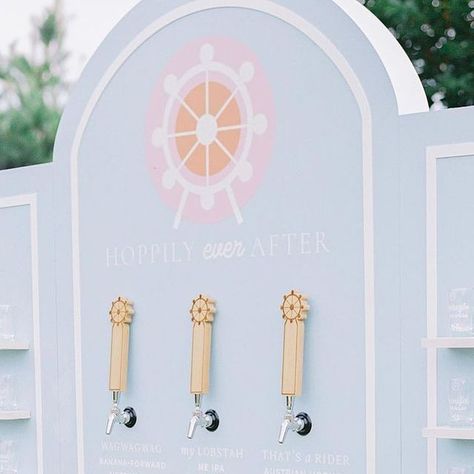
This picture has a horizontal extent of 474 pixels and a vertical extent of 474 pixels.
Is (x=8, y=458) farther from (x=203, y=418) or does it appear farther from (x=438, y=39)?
(x=438, y=39)

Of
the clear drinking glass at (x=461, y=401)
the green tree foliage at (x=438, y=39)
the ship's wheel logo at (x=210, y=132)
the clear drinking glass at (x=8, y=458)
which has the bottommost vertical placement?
the clear drinking glass at (x=8, y=458)

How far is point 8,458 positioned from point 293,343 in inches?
66.3

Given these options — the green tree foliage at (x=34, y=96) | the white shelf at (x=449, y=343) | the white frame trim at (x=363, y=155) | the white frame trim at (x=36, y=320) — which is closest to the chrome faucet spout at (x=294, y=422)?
the white frame trim at (x=363, y=155)

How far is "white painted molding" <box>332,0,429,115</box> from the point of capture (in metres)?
3.89

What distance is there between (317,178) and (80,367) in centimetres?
A: 137

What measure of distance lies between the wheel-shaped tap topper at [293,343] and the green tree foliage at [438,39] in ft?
19.2

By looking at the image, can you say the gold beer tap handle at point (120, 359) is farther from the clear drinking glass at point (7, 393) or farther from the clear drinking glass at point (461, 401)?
the clear drinking glass at point (461, 401)

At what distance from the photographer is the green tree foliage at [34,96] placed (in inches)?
591

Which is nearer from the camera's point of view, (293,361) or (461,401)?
(461,401)

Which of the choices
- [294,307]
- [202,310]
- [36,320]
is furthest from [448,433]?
[36,320]

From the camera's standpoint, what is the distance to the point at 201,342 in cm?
425

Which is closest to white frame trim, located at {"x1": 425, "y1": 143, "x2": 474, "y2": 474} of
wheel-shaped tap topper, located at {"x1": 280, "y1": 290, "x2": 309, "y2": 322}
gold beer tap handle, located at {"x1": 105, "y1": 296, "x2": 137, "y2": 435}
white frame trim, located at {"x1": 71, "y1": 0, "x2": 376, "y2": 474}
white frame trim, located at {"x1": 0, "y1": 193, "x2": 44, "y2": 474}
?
white frame trim, located at {"x1": 71, "y1": 0, "x2": 376, "y2": 474}

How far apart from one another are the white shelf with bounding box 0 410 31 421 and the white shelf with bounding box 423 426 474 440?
1981 mm

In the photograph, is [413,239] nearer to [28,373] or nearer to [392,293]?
[392,293]
